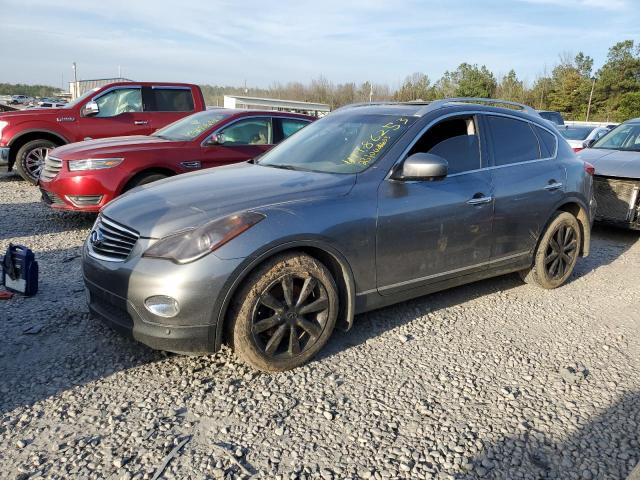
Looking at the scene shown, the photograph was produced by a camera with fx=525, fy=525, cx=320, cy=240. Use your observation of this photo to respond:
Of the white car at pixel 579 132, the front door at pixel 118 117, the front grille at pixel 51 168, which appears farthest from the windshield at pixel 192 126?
the white car at pixel 579 132

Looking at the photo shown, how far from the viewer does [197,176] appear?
13.2 feet

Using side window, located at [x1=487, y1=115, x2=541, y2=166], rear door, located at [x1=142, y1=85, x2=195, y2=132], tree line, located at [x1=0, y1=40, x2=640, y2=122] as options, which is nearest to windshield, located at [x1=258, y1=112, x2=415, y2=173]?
side window, located at [x1=487, y1=115, x2=541, y2=166]

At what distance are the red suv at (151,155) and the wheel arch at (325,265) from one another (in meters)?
3.77

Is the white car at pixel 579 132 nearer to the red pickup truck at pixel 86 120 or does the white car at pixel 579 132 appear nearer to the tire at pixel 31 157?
the red pickup truck at pixel 86 120

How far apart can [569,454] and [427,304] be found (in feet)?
6.59

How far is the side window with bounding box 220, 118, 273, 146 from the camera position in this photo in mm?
7127

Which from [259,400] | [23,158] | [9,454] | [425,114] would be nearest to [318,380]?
[259,400]

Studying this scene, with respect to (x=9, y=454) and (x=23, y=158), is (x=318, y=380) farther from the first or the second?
(x=23, y=158)

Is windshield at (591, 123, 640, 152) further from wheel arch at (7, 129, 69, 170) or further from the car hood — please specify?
wheel arch at (7, 129, 69, 170)

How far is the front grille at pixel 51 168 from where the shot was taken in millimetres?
6465

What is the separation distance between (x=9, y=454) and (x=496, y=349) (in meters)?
3.02

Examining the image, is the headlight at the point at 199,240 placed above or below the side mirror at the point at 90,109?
below

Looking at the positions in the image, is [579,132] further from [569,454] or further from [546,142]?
[569,454]

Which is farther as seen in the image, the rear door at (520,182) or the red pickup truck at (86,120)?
the red pickup truck at (86,120)
